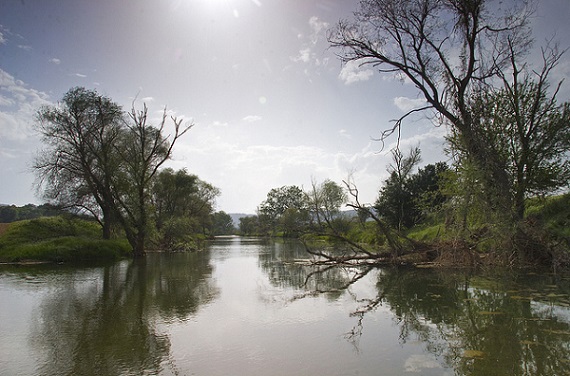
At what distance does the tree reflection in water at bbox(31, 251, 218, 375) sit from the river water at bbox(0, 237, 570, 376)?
0.02m

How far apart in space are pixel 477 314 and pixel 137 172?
21001 millimetres

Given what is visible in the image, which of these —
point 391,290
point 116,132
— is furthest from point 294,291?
point 116,132

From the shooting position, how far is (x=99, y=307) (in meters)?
8.35

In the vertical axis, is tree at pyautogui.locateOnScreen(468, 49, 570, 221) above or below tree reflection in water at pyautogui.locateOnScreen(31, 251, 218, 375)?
above

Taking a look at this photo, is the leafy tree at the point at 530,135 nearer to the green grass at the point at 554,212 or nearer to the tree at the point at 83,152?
the green grass at the point at 554,212

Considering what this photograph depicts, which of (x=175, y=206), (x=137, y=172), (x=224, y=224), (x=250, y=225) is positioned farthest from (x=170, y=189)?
(x=224, y=224)

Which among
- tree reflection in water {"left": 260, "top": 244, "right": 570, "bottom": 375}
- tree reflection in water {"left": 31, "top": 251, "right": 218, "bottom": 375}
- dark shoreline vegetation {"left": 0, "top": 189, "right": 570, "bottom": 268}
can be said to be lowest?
tree reflection in water {"left": 260, "top": 244, "right": 570, "bottom": 375}

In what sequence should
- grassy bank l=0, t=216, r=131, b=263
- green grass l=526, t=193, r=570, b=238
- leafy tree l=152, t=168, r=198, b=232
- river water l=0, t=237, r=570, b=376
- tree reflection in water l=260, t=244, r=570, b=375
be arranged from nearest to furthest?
river water l=0, t=237, r=570, b=376 < tree reflection in water l=260, t=244, r=570, b=375 < green grass l=526, t=193, r=570, b=238 < grassy bank l=0, t=216, r=131, b=263 < leafy tree l=152, t=168, r=198, b=232

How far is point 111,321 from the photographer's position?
23.2 ft

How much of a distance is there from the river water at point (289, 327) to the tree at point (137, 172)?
11.1 m

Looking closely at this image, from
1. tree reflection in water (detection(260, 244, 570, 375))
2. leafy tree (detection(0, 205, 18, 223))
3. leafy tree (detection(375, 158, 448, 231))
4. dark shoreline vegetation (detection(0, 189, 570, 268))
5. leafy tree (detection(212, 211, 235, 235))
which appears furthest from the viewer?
leafy tree (detection(212, 211, 235, 235))

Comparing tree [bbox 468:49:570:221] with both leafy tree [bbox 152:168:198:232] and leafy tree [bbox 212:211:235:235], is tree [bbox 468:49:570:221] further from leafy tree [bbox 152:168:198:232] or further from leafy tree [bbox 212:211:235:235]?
leafy tree [bbox 212:211:235:235]

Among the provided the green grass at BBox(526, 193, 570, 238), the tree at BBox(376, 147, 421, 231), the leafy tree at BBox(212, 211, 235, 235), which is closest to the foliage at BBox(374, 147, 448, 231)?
the tree at BBox(376, 147, 421, 231)

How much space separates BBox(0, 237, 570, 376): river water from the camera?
483cm
